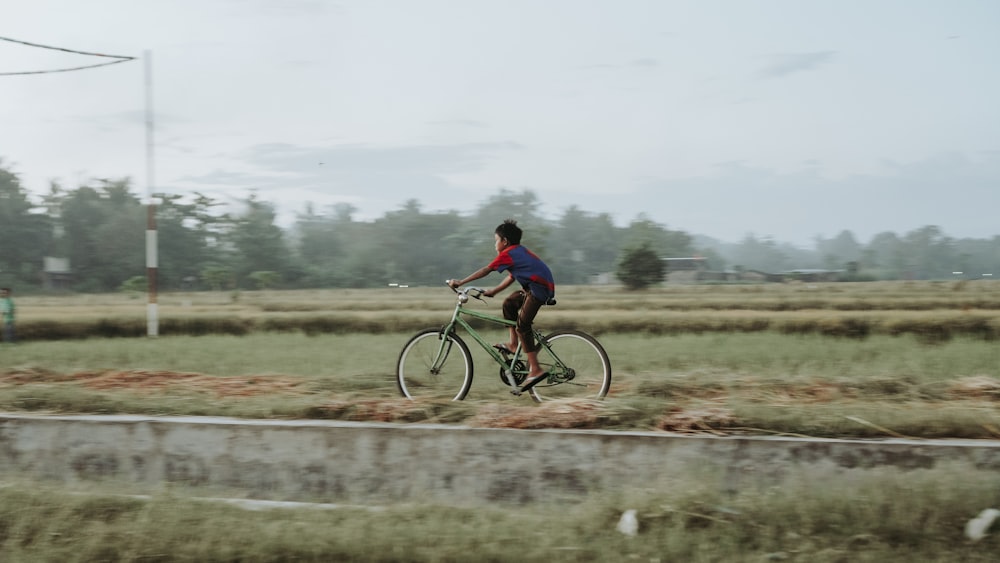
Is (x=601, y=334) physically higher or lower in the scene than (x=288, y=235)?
lower

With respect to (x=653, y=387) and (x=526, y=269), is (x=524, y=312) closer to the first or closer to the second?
(x=526, y=269)

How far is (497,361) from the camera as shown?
5.70 meters

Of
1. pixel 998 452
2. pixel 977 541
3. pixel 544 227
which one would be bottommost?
pixel 977 541

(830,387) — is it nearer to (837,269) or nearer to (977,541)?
(977,541)

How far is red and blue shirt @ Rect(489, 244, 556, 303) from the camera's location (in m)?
A: 5.45

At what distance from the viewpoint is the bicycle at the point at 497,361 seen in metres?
5.74

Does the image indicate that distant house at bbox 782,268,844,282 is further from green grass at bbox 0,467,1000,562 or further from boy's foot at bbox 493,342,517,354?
green grass at bbox 0,467,1000,562

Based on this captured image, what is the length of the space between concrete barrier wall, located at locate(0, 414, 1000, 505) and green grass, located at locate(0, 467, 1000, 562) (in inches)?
6.1

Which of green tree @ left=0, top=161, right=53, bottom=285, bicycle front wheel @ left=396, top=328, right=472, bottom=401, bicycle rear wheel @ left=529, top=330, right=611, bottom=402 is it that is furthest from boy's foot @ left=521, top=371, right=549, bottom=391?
green tree @ left=0, top=161, right=53, bottom=285

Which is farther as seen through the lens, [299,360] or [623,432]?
[299,360]

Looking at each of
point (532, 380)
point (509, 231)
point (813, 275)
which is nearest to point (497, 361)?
point (532, 380)

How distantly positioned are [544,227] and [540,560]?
13835 millimetres

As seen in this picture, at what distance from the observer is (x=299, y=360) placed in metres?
9.54

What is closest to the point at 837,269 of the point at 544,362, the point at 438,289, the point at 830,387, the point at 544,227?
the point at 544,227
